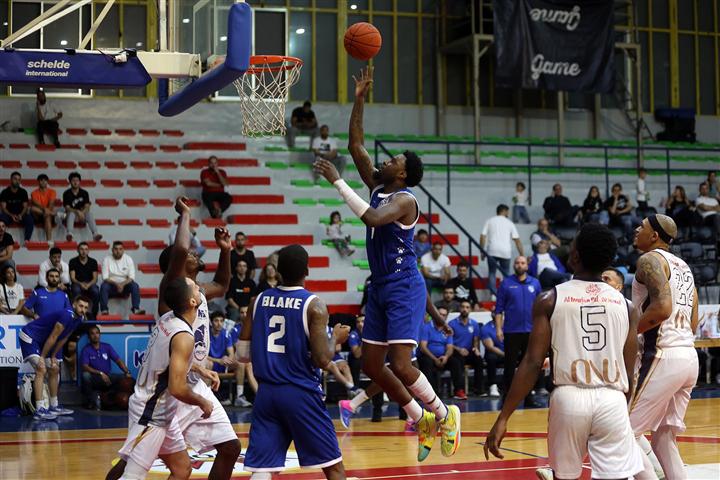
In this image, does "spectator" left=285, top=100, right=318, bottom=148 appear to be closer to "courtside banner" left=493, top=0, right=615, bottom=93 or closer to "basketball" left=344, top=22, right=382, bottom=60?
"courtside banner" left=493, top=0, right=615, bottom=93

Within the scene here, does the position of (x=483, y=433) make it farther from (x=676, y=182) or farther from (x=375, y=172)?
(x=676, y=182)

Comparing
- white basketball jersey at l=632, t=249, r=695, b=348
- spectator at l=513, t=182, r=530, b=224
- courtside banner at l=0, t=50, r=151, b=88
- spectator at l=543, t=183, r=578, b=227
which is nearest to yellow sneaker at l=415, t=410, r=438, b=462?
white basketball jersey at l=632, t=249, r=695, b=348

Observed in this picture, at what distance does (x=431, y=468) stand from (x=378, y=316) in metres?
1.96

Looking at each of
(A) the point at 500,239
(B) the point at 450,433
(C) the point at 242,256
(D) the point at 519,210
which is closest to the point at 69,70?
(B) the point at 450,433

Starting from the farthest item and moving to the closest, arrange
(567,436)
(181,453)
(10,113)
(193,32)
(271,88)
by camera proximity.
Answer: (10,113) → (271,88) → (193,32) → (181,453) → (567,436)

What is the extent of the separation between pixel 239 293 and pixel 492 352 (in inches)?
151

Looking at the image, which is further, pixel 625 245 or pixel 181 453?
pixel 625 245

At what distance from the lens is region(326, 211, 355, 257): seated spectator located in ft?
61.0

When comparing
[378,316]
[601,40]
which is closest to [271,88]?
[378,316]

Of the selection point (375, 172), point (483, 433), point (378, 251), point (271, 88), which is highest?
point (271, 88)

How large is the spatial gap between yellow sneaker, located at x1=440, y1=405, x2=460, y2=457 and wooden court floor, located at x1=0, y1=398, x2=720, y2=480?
2.58 ft

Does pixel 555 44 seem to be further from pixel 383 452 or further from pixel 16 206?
pixel 383 452

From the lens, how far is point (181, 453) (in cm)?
654

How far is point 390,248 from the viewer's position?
7512mm
